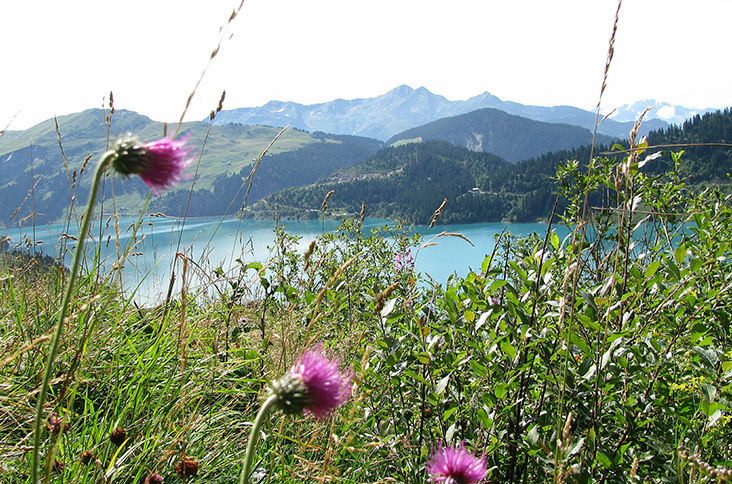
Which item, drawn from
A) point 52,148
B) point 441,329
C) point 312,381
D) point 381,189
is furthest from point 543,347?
point 52,148

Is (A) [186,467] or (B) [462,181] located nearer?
(A) [186,467]

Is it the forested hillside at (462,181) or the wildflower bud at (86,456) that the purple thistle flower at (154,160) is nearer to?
the wildflower bud at (86,456)

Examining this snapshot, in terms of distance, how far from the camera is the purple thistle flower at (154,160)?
2.06 feet

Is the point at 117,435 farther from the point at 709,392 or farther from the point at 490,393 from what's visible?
the point at 709,392

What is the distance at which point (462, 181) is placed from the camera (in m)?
125

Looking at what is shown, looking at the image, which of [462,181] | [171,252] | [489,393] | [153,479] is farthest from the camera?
[462,181]

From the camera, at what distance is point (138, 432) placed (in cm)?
157

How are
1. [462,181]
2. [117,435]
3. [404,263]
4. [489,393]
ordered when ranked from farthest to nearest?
1. [462,181]
2. [404,263]
3. [489,393]
4. [117,435]

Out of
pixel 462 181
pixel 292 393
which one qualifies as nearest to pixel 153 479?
pixel 292 393

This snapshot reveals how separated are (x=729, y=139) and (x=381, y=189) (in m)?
77.6

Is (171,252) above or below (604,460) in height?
above

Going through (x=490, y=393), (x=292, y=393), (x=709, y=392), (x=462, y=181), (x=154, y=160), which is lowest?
(x=490, y=393)

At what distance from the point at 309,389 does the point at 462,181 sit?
12896 cm

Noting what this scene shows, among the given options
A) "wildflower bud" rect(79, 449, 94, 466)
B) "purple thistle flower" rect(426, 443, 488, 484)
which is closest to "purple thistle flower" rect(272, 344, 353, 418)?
"purple thistle flower" rect(426, 443, 488, 484)
